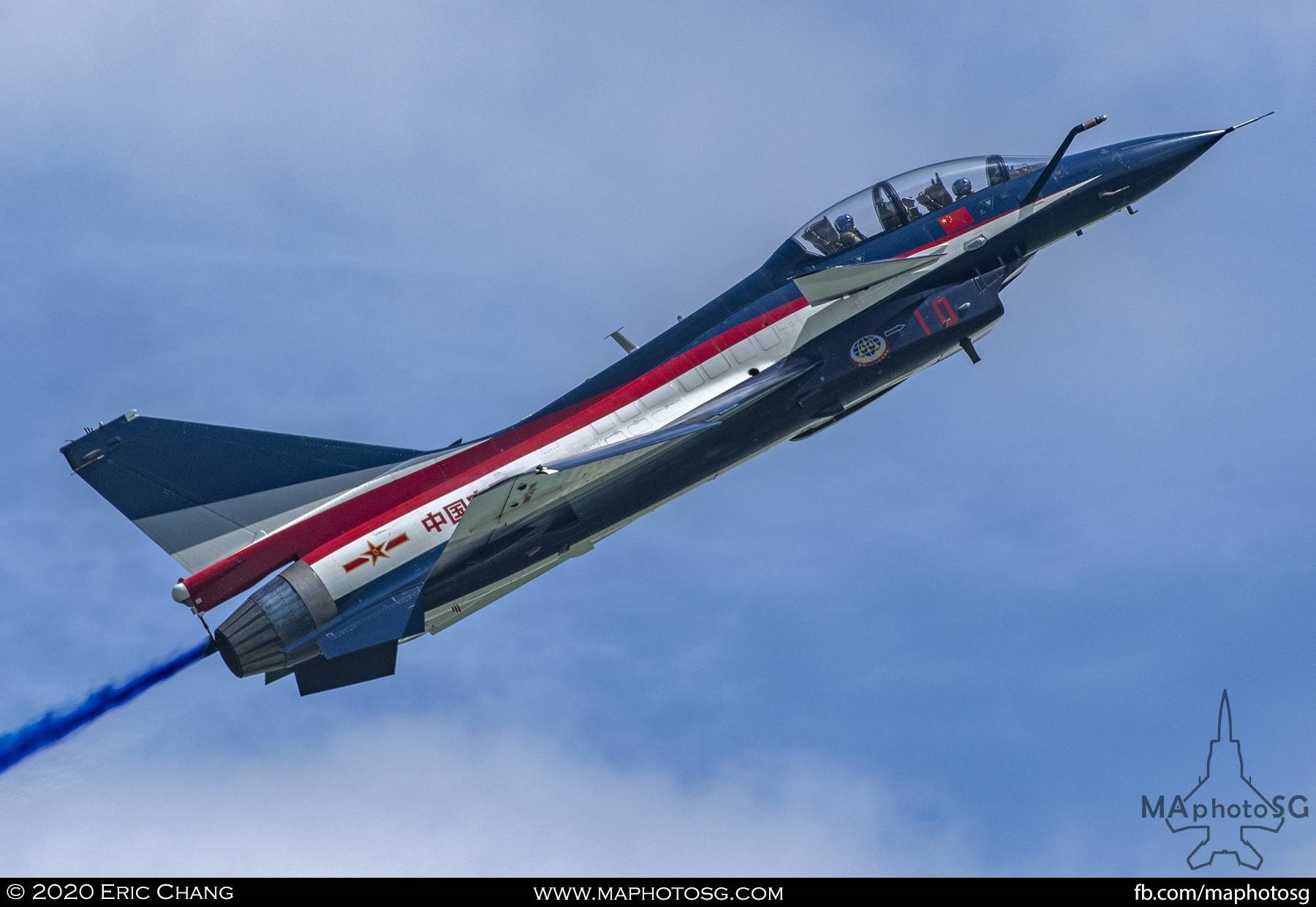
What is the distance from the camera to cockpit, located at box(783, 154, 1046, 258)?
26.8 m

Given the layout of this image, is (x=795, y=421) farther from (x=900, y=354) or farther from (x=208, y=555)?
(x=208, y=555)

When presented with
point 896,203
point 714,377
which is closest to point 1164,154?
point 896,203

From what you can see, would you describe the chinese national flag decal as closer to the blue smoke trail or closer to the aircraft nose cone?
the aircraft nose cone

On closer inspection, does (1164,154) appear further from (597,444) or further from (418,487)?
(418,487)

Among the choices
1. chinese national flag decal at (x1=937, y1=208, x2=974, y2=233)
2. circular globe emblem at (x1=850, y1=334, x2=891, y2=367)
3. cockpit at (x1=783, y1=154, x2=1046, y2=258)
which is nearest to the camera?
circular globe emblem at (x1=850, y1=334, x2=891, y2=367)

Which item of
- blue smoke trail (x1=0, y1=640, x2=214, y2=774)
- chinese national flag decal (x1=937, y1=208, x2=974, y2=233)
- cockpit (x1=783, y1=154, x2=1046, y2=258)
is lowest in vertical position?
blue smoke trail (x1=0, y1=640, x2=214, y2=774)

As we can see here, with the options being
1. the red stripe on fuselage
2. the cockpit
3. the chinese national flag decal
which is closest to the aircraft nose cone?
the cockpit

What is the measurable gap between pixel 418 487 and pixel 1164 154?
1237 cm

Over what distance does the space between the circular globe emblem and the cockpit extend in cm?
155

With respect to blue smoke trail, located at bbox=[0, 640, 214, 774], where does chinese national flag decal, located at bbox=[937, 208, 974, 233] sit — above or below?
above

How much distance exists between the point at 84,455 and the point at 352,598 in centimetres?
447

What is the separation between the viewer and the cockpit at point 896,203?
26797mm

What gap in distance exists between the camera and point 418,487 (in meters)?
26.1
